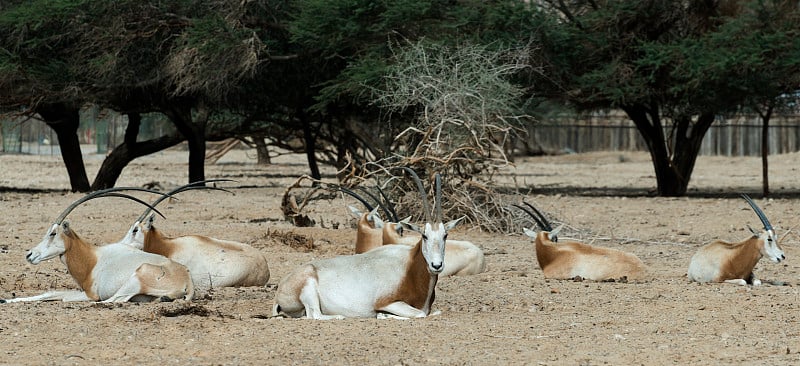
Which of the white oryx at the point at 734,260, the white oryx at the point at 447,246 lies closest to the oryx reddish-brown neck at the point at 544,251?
the white oryx at the point at 447,246

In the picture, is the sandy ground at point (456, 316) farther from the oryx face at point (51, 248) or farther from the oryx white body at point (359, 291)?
the oryx face at point (51, 248)

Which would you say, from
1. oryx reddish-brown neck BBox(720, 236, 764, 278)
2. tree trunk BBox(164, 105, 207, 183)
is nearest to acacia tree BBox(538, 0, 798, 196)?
tree trunk BBox(164, 105, 207, 183)

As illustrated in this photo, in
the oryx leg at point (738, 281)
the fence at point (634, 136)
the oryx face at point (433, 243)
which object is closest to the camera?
the oryx face at point (433, 243)

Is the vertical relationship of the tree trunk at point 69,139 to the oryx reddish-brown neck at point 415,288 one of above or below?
above

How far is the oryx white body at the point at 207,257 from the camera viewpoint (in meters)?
9.09

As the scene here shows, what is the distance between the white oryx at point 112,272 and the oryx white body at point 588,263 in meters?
3.18

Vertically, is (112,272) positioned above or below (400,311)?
above

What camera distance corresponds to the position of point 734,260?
9.76 meters

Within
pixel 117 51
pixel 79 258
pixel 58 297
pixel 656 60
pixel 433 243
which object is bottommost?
pixel 58 297

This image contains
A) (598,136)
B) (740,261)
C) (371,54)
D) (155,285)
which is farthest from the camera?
(598,136)

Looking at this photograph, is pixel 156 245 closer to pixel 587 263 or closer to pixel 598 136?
pixel 587 263

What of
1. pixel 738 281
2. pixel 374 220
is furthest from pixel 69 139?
pixel 738 281

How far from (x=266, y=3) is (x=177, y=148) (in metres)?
27.9

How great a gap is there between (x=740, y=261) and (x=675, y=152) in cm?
1281
